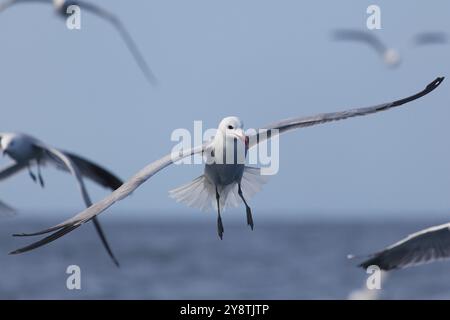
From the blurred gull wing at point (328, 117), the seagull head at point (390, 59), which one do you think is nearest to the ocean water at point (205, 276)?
the seagull head at point (390, 59)

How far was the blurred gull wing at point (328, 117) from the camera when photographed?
8.82 m

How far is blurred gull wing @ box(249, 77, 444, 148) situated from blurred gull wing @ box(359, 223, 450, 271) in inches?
62.3

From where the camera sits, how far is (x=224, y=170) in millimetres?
9180

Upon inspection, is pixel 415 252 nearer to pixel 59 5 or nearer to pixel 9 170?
pixel 9 170

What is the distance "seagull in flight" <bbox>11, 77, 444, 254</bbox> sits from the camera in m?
8.37

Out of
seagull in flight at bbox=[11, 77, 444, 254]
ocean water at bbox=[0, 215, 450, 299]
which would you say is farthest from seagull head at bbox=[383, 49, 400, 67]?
seagull in flight at bbox=[11, 77, 444, 254]

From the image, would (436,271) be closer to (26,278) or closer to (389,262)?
(26,278)

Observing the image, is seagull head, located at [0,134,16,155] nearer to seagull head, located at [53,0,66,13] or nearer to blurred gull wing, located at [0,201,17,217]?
blurred gull wing, located at [0,201,17,217]

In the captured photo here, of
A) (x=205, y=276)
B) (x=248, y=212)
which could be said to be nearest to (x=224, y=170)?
(x=248, y=212)

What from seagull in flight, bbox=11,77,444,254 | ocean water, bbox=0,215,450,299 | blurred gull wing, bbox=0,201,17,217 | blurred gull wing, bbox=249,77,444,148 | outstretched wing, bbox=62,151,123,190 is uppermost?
ocean water, bbox=0,215,450,299

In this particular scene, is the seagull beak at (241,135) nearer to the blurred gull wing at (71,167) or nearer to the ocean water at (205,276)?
the blurred gull wing at (71,167)

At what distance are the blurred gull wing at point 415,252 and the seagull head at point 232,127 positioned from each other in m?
1.99

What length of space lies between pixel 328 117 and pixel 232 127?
0.80 m
